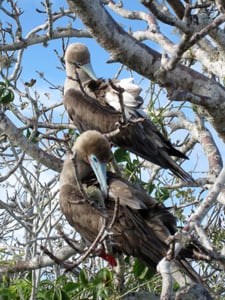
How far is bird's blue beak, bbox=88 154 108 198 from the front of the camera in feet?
12.4

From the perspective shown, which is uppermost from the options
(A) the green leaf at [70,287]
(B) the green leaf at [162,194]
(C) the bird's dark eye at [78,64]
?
(C) the bird's dark eye at [78,64]

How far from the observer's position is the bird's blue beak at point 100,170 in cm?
377

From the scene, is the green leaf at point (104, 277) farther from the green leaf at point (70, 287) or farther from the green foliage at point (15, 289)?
the green foliage at point (15, 289)

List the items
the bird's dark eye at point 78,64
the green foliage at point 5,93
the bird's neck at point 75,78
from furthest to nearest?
the bird's dark eye at point 78,64
the bird's neck at point 75,78
the green foliage at point 5,93

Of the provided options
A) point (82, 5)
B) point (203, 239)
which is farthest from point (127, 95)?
point (203, 239)

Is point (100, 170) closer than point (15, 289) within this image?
No

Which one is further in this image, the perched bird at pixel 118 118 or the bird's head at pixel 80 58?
the bird's head at pixel 80 58

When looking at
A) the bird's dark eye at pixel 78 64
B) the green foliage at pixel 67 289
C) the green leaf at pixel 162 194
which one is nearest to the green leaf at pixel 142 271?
the green foliage at pixel 67 289

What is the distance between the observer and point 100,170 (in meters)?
4.07

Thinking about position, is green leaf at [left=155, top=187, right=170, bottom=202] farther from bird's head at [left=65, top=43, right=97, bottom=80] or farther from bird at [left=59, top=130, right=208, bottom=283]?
bird's head at [left=65, top=43, right=97, bottom=80]

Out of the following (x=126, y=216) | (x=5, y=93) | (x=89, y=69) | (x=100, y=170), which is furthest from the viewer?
(x=89, y=69)

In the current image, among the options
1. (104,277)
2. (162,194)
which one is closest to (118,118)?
(162,194)

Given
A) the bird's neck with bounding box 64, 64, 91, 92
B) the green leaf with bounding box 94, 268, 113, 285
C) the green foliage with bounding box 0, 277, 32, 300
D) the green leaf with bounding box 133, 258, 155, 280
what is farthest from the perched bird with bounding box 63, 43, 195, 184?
the green foliage with bounding box 0, 277, 32, 300

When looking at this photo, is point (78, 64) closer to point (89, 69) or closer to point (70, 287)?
point (89, 69)
